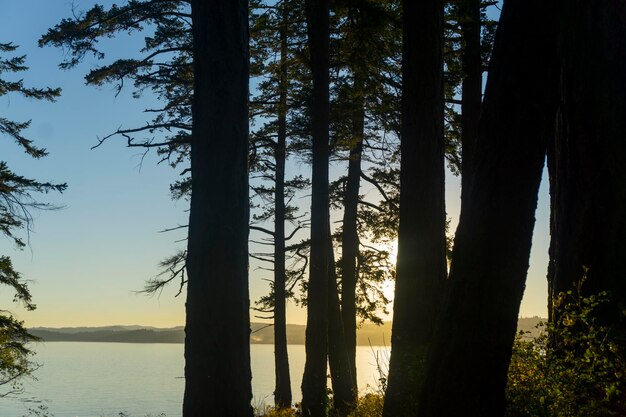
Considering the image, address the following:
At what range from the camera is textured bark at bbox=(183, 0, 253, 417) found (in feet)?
18.2

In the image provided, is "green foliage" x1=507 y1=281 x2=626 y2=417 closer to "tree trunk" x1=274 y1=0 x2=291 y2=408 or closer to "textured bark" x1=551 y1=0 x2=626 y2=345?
"textured bark" x1=551 y1=0 x2=626 y2=345

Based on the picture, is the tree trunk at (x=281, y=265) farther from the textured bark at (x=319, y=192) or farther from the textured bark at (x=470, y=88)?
the textured bark at (x=470, y=88)

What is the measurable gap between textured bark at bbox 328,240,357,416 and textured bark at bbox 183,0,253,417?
977 cm

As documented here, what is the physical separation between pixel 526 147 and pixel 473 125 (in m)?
9.67

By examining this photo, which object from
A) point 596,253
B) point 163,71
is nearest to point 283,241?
point 163,71

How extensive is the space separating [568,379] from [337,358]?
37.4 ft

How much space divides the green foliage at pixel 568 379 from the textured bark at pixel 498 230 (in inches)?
16.5

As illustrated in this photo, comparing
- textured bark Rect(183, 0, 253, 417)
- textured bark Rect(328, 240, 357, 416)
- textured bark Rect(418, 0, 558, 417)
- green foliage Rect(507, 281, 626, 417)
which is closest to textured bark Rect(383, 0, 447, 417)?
green foliage Rect(507, 281, 626, 417)

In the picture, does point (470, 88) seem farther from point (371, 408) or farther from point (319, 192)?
point (371, 408)

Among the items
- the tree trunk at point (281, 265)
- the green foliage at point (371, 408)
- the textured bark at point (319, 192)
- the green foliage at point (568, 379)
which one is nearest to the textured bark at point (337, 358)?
the textured bark at point (319, 192)

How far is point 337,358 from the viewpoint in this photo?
16359 mm

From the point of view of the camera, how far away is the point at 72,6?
38.4ft

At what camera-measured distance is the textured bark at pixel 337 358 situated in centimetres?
1562

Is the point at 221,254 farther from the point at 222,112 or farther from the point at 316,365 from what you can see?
the point at 316,365
